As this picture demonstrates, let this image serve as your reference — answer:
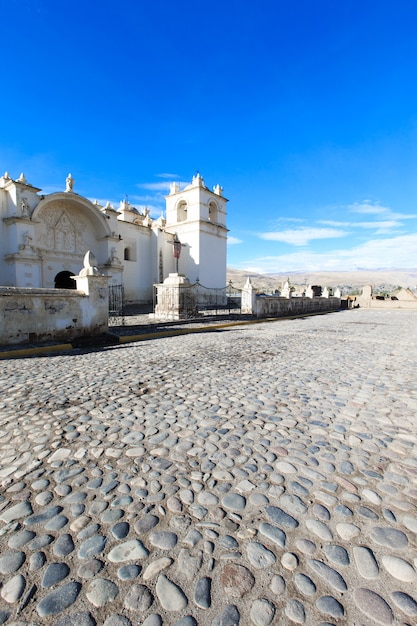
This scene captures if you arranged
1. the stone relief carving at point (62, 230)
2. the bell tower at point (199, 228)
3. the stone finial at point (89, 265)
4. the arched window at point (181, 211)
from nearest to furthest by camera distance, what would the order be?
the stone finial at point (89, 265) < the stone relief carving at point (62, 230) < the bell tower at point (199, 228) < the arched window at point (181, 211)

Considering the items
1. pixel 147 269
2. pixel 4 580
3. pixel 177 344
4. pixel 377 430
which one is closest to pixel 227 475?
pixel 4 580

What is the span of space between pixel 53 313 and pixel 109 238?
17.4 m

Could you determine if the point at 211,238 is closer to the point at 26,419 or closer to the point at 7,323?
the point at 7,323

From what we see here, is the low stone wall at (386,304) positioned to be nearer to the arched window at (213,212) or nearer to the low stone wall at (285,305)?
the low stone wall at (285,305)

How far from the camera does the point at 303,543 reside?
1.72 meters

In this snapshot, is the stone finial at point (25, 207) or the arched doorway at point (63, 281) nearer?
the stone finial at point (25, 207)

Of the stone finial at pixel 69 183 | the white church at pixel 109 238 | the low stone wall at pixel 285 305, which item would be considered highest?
the stone finial at pixel 69 183

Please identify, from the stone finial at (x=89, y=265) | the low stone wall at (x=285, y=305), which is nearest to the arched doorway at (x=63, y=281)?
the low stone wall at (x=285, y=305)

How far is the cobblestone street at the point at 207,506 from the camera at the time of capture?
54.7 inches

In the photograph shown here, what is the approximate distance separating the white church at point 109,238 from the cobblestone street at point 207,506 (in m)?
Answer: 18.7

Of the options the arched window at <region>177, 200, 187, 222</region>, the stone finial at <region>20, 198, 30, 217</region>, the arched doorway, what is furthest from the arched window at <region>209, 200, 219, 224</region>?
the stone finial at <region>20, 198, 30, 217</region>

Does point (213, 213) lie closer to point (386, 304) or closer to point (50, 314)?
point (386, 304)

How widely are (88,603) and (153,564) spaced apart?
329mm

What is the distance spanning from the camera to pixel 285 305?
2100cm
